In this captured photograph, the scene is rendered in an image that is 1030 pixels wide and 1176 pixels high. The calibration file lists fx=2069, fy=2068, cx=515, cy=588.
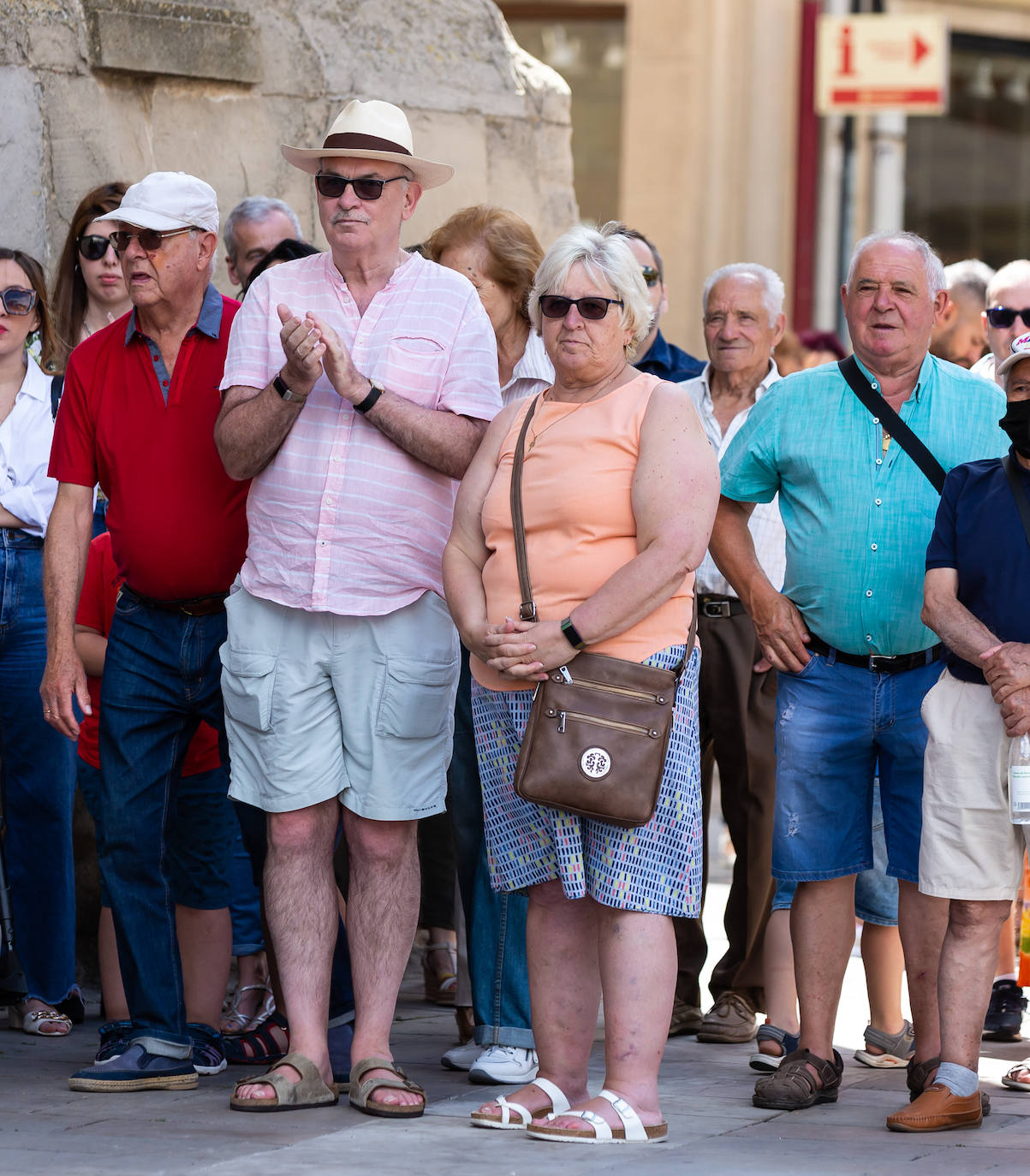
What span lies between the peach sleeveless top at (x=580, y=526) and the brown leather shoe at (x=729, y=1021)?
1.69 metres

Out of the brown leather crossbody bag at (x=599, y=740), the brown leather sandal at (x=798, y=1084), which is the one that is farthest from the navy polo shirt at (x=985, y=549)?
the brown leather sandal at (x=798, y=1084)

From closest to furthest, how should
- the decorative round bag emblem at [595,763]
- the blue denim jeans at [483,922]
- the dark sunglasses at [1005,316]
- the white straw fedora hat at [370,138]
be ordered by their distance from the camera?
the decorative round bag emblem at [595,763], the white straw fedora hat at [370,138], the blue denim jeans at [483,922], the dark sunglasses at [1005,316]

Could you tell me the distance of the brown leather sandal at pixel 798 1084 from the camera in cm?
489

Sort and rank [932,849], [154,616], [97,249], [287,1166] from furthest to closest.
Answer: [97,249], [154,616], [932,849], [287,1166]

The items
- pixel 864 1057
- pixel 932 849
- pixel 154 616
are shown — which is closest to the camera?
pixel 932 849

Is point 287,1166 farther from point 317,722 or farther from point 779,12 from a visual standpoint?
point 779,12

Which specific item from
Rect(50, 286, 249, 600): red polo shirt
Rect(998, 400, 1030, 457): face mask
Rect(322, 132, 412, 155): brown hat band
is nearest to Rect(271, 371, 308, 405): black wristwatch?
Rect(50, 286, 249, 600): red polo shirt

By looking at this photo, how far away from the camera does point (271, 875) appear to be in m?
4.89

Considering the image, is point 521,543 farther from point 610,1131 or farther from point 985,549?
point 610,1131

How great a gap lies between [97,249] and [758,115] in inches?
339

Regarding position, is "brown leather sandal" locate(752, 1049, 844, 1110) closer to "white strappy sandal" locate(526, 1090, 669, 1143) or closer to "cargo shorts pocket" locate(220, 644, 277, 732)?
"white strappy sandal" locate(526, 1090, 669, 1143)

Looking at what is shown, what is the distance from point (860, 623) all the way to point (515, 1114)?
143 cm

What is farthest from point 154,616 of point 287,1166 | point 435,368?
point 287,1166

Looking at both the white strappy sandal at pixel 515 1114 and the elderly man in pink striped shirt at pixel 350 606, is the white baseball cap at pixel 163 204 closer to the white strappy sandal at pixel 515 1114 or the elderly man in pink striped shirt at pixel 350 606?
the elderly man in pink striped shirt at pixel 350 606
